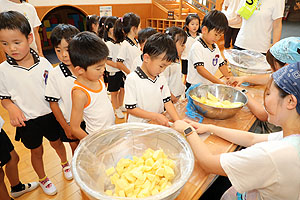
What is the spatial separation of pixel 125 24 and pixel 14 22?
4.56ft

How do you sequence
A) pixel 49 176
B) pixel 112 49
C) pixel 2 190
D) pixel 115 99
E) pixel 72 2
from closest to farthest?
pixel 2 190 < pixel 49 176 < pixel 112 49 < pixel 115 99 < pixel 72 2

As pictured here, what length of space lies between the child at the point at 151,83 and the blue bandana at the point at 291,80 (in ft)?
2.02

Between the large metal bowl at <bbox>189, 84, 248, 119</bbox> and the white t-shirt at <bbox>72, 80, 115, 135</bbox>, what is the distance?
Answer: 1.87 ft

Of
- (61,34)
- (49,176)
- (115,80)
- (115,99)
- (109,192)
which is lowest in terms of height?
(49,176)

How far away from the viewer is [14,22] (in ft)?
3.88

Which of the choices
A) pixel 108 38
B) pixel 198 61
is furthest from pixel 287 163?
pixel 108 38

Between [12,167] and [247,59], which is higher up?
[247,59]

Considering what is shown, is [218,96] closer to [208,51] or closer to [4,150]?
[208,51]

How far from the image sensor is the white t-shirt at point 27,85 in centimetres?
126

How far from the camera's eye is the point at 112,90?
9.12 ft

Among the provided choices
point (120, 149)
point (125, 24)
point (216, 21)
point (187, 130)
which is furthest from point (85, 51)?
point (125, 24)

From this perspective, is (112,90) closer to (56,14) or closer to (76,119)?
(76,119)

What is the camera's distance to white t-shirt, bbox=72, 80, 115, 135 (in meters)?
1.17

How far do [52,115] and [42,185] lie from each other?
605mm
